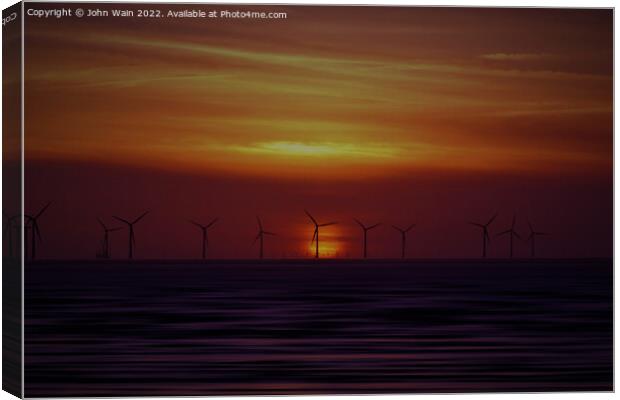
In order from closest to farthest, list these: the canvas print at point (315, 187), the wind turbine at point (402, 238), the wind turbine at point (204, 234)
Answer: the canvas print at point (315, 187) < the wind turbine at point (204, 234) < the wind turbine at point (402, 238)

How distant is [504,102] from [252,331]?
3.70 m

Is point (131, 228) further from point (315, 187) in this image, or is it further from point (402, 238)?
point (402, 238)

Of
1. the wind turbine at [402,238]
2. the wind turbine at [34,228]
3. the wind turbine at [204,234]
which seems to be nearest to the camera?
the wind turbine at [34,228]

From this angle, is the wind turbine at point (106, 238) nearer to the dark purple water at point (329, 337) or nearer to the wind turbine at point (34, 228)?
the dark purple water at point (329, 337)

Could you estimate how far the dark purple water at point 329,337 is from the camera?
19125mm

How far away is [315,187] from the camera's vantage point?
65.7 feet

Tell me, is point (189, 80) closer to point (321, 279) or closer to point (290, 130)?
point (290, 130)

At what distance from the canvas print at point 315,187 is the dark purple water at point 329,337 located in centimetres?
3

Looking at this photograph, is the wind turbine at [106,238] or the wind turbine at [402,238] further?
the wind turbine at [402,238]

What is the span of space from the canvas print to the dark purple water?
0.03m

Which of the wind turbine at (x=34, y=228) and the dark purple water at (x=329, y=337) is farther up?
the wind turbine at (x=34, y=228)

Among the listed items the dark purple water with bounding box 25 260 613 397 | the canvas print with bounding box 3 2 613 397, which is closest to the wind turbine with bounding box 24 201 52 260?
the canvas print with bounding box 3 2 613 397

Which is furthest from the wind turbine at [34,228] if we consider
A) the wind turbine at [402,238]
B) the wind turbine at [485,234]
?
the wind turbine at [485,234]

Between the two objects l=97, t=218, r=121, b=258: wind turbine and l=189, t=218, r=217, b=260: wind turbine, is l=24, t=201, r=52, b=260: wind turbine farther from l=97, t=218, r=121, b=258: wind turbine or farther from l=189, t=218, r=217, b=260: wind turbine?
l=189, t=218, r=217, b=260: wind turbine
